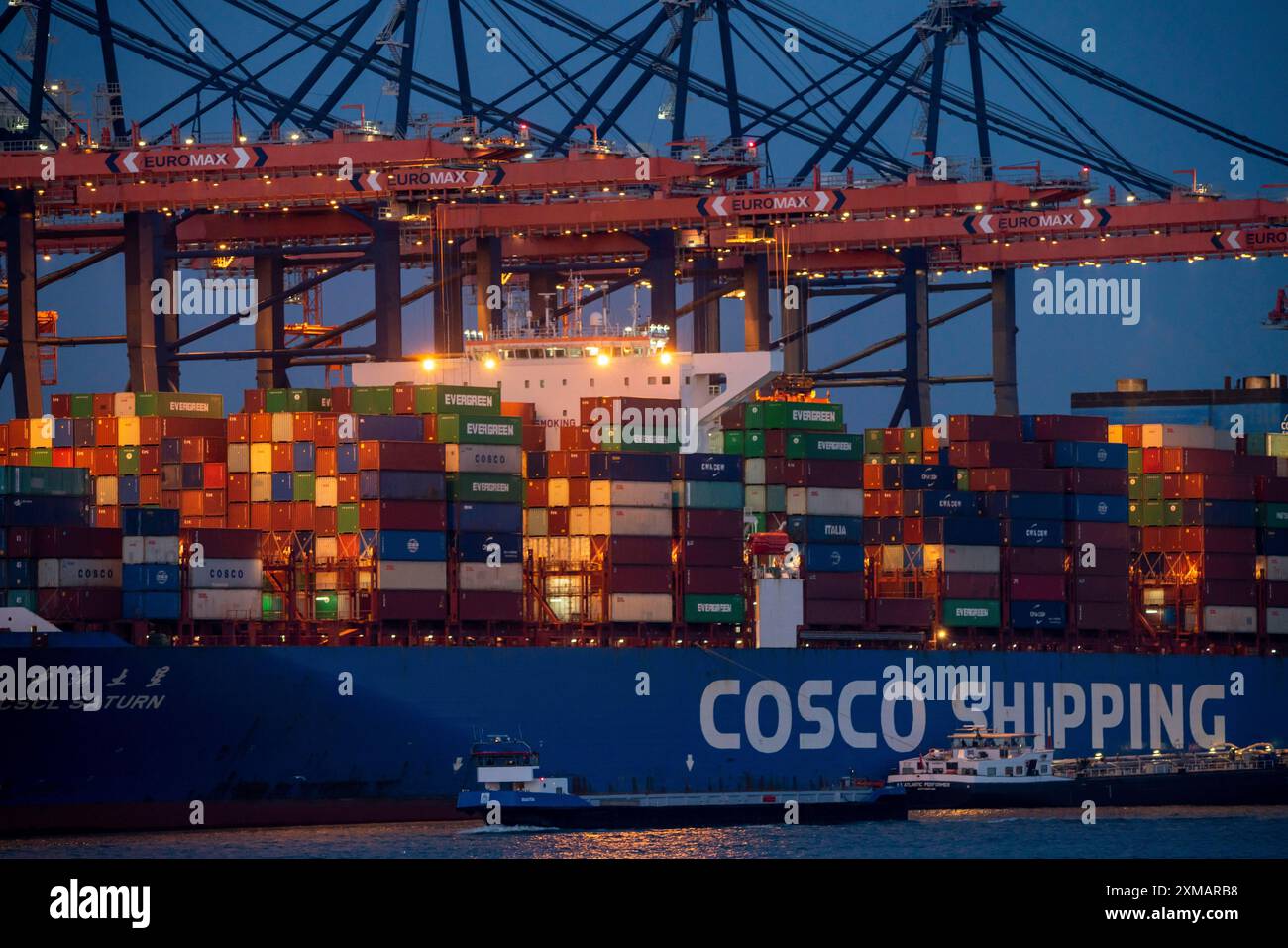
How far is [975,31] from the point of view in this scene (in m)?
64.9

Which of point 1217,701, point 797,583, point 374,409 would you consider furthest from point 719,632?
point 1217,701

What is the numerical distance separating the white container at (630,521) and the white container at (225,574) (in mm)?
7506

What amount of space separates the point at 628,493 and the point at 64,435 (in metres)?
12.5

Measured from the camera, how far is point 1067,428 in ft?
165

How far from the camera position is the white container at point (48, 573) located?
3894cm

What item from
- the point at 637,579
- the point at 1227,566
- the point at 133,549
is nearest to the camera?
the point at 133,549

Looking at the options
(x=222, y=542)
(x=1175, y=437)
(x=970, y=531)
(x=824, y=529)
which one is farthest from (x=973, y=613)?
(x=222, y=542)

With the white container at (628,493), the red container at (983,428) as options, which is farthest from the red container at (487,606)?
the red container at (983,428)

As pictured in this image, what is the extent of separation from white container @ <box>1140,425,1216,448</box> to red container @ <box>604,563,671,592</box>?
1593 cm

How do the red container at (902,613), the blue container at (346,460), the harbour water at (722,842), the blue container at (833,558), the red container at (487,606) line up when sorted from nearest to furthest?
the harbour water at (722,842) < the blue container at (346,460) < the red container at (487,606) < the blue container at (833,558) < the red container at (902,613)

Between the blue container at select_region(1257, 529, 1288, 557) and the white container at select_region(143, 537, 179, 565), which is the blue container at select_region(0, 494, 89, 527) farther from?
the blue container at select_region(1257, 529, 1288, 557)

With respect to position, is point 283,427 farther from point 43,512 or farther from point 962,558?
point 962,558

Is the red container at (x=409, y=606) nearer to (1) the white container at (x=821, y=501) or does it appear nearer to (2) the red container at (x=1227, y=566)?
(1) the white container at (x=821, y=501)

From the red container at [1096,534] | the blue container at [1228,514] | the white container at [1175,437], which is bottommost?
the red container at [1096,534]
